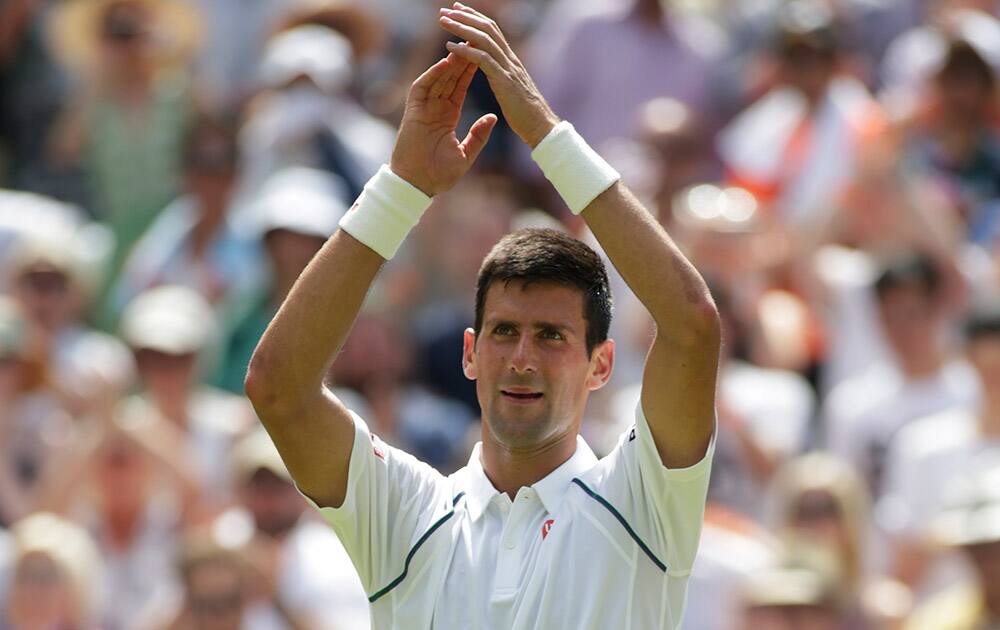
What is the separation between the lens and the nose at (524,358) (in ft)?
13.4

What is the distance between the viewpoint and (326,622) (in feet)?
24.7

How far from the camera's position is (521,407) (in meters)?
4.13

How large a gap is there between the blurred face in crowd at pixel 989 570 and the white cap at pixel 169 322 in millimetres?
3534

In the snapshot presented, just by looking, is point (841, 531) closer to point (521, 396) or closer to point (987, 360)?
point (987, 360)

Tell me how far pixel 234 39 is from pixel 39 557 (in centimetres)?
511

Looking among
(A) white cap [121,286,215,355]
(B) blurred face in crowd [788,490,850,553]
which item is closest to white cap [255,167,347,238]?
(A) white cap [121,286,215,355]

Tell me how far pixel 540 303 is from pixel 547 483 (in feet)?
1.25

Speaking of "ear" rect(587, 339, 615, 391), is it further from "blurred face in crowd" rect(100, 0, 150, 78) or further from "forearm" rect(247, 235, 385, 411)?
"blurred face in crowd" rect(100, 0, 150, 78)

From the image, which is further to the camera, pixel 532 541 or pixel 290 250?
pixel 290 250

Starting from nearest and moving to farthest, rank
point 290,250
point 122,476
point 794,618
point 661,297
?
→ 1. point 661,297
2. point 794,618
3. point 122,476
4. point 290,250

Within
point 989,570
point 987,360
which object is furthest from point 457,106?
point 987,360

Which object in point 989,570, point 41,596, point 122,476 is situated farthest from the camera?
point 122,476

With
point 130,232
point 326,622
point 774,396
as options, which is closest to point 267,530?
point 326,622

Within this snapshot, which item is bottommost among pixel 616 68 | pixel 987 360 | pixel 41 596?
pixel 41 596
